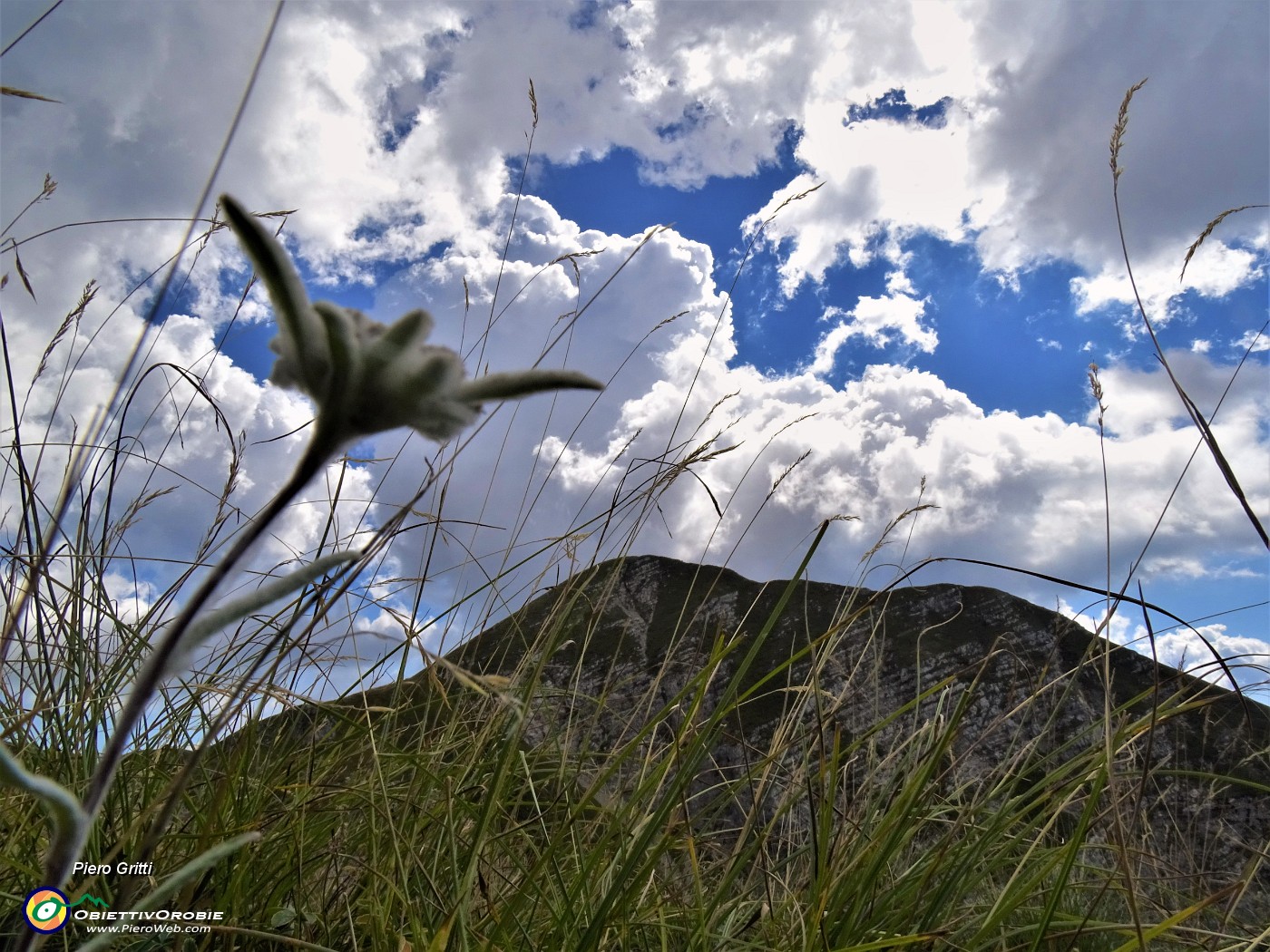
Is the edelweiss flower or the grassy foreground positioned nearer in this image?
the edelweiss flower

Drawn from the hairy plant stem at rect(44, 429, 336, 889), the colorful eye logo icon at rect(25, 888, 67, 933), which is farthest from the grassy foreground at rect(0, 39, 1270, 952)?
the hairy plant stem at rect(44, 429, 336, 889)

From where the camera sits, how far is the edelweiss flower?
471mm

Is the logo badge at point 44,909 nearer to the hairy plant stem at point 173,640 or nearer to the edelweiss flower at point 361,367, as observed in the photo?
the hairy plant stem at point 173,640

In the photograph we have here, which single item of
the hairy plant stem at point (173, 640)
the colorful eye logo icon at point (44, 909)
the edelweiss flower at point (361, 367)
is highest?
the edelweiss flower at point (361, 367)

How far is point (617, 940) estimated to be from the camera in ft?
4.97

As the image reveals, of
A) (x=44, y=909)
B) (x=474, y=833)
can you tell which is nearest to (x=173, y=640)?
(x=44, y=909)

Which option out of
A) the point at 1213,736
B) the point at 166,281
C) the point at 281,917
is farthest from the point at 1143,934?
the point at 1213,736

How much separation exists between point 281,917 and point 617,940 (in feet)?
1.99

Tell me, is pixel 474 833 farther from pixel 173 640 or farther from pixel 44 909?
pixel 173 640

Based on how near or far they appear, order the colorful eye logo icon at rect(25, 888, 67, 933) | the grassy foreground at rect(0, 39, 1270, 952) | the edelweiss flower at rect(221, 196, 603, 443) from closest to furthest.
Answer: the edelweiss flower at rect(221, 196, 603, 443)
the colorful eye logo icon at rect(25, 888, 67, 933)
the grassy foreground at rect(0, 39, 1270, 952)

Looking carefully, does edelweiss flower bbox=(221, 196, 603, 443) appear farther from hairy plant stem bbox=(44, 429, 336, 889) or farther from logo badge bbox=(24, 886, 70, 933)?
→ logo badge bbox=(24, 886, 70, 933)

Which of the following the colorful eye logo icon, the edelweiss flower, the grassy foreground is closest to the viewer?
the edelweiss flower

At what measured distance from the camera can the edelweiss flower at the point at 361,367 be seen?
18.6 inches

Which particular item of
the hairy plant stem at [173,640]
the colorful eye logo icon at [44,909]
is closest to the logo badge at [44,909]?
the colorful eye logo icon at [44,909]
